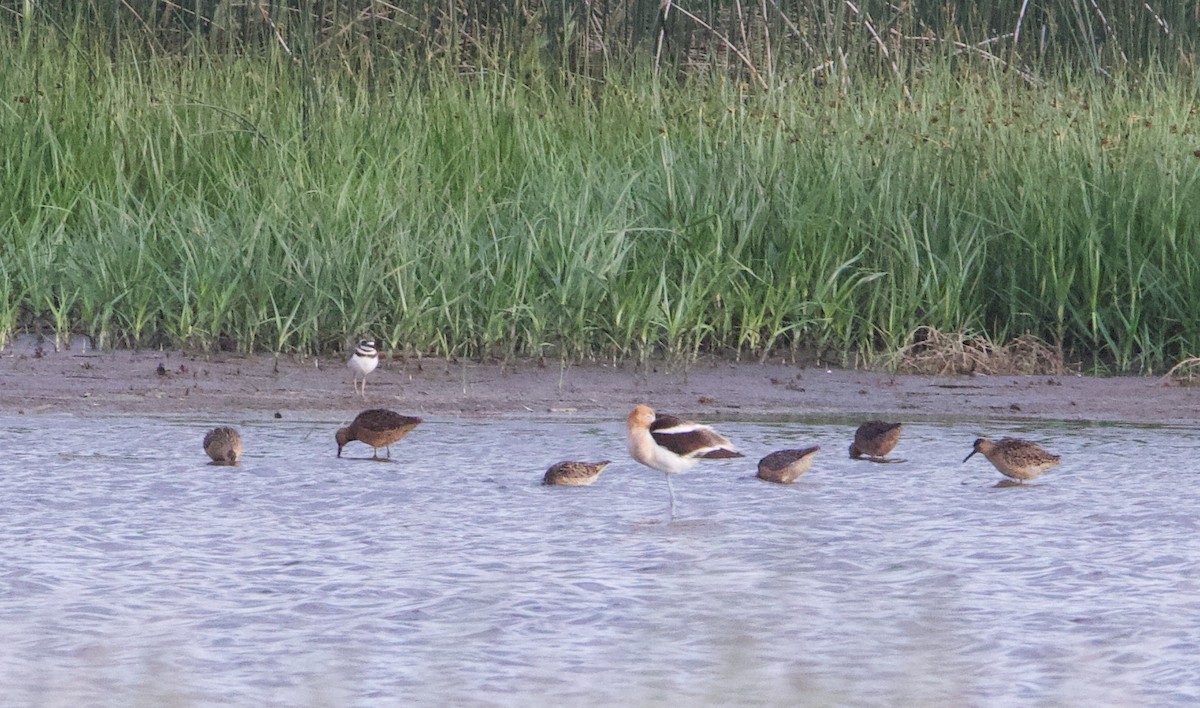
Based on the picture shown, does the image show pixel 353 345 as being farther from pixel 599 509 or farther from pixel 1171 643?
pixel 1171 643

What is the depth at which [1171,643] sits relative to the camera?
3898 millimetres

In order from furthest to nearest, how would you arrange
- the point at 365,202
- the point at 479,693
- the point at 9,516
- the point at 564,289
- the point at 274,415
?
the point at 365,202, the point at 564,289, the point at 274,415, the point at 9,516, the point at 479,693

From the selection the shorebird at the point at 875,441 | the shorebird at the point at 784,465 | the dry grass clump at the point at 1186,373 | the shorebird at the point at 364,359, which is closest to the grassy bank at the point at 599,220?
the dry grass clump at the point at 1186,373

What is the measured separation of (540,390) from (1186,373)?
295 cm

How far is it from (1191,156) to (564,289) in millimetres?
3361

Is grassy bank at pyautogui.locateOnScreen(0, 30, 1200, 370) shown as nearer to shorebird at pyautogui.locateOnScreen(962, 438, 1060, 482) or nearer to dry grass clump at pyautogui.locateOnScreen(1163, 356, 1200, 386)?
dry grass clump at pyautogui.locateOnScreen(1163, 356, 1200, 386)

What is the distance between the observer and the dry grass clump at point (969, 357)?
27.7 feet

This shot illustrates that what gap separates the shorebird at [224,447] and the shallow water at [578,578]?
6cm

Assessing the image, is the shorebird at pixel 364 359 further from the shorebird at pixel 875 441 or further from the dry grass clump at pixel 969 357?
the dry grass clump at pixel 969 357

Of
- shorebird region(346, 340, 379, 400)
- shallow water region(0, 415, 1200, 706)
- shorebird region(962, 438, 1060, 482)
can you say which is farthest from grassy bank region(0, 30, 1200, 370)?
shorebird region(962, 438, 1060, 482)

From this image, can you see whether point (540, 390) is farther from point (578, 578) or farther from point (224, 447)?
point (578, 578)

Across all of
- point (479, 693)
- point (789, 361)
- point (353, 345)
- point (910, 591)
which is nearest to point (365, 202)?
point (353, 345)

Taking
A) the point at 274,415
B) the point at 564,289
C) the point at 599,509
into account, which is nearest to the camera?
the point at 599,509

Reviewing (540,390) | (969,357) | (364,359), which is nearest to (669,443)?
(364,359)
